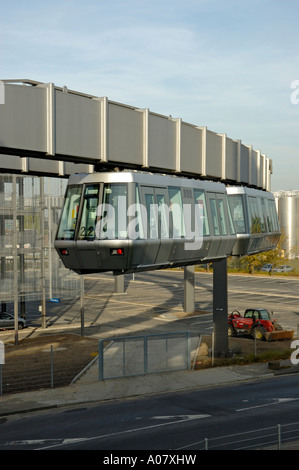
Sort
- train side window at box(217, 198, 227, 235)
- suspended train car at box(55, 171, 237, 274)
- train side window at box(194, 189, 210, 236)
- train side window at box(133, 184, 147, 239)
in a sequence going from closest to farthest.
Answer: suspended train car at box(55, 171, 237, 274), train side window at box(133, 184, 147, 239), train side window at box(194, 189, 210, 236), train side window at box(217, 198, 227, 235)

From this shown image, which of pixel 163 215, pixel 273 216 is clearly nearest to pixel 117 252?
pixel 163 215

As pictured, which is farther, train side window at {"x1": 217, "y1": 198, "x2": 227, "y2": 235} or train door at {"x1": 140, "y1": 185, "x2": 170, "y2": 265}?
train side window at {"x1": 217, "y1": 198, "x2": 227, "y2": 235}

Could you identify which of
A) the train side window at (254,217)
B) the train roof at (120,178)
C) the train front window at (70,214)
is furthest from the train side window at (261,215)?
the train front window at (70,214)

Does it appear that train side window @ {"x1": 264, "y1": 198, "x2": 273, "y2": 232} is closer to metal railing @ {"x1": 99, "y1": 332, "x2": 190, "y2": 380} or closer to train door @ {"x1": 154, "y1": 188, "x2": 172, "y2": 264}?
metal railing @ {"x1": 99, "y1": 332, "x2": 190, "y2": 380}

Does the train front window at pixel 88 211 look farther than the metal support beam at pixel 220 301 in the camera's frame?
No

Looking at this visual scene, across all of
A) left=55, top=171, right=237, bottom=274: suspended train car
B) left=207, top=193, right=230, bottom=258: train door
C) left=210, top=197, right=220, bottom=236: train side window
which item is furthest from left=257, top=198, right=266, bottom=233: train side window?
left=55, top=171, right=237, bottom=274: suspended train car

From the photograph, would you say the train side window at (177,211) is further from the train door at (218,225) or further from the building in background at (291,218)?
the building in background at (291,218)

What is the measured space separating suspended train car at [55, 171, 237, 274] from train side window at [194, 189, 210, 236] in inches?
47.0

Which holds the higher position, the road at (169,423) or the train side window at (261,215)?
the train side window at (261,215)

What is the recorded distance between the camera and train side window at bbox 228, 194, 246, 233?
24.8 metres

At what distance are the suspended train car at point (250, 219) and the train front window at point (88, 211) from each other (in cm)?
912

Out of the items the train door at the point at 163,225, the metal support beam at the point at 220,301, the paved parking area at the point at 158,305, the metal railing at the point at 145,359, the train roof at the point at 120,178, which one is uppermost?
the train roof at the point at 120,178

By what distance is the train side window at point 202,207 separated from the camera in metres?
20.1

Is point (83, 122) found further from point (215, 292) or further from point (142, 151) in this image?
point (215, 292)
